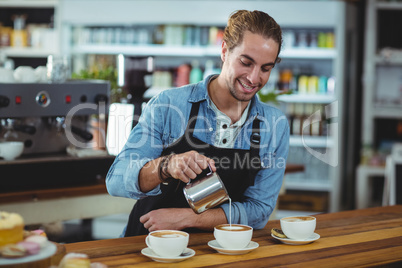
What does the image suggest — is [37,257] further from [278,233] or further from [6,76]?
[6,76]

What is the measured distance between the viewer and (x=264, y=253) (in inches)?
58.4

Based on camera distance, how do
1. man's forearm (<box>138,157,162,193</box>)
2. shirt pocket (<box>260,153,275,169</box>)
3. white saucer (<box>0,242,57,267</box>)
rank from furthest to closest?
shirt pocket (<box>260,153,275,169</box>) < man's forearm (<box>138,157,162,193</box>) < white saucer (<box>0,242,57,267</box>)

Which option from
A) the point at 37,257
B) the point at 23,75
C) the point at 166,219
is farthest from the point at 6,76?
the point at 37,257

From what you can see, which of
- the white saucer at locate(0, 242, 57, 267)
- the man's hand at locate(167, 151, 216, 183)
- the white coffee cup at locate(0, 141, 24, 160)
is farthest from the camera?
the white coffee cup at locate(0, 141, 24, 160)

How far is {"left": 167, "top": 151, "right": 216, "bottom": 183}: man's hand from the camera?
5.01 ft

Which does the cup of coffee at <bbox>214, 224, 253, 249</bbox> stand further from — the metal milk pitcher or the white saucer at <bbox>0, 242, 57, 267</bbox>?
the white saucer at <bbox>0, 242, 57, 267</bbox>

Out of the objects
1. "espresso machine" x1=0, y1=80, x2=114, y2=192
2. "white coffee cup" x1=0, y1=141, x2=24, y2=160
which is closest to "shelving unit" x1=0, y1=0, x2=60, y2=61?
"espresso machine" x1=0, y1=80, x2=114, y2=192

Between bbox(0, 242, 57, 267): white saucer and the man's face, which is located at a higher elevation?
the man's face

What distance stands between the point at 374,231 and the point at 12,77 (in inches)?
72.1

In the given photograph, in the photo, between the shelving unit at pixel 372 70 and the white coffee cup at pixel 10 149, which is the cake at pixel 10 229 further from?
the shelving unit at pixel 372 70

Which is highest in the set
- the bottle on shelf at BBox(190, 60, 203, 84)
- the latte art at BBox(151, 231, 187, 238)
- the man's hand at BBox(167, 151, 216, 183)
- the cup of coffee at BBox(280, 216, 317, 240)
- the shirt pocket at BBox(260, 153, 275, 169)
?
the bottle on shelf at BBox(190, 60, 203, 84)

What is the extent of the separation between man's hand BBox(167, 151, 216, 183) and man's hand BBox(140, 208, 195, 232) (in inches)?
8.4

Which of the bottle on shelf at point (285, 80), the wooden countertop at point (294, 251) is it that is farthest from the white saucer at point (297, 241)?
the bottle on shelf at point (285, 80)

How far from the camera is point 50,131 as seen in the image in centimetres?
288
